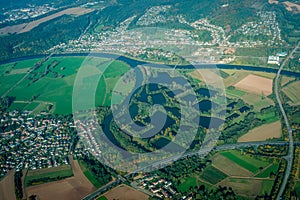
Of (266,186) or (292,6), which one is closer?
(266,186)

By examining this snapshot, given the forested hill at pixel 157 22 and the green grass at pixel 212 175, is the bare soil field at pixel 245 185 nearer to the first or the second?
the green grass at pixel 212 175

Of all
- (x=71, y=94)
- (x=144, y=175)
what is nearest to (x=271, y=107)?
(x=144, y=175)

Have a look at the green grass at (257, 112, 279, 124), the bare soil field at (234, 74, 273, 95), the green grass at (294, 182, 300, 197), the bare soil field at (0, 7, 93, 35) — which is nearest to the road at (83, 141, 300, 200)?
the green grass at (257, 112, 279, 124)

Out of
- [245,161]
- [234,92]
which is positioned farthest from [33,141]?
[234,92]

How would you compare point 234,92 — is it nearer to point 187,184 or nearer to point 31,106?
point 187,184

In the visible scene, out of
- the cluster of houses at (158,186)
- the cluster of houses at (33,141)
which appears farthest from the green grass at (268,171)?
the cluster of houses at (33,141)

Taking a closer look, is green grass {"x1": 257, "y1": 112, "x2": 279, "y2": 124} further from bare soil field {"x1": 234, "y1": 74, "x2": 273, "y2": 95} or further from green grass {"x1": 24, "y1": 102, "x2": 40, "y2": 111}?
green grass {"x1": 24, "y1": 102, "x2": 40, "y2": 111}

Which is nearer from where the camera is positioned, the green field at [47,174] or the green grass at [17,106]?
the green field at [47,174]
